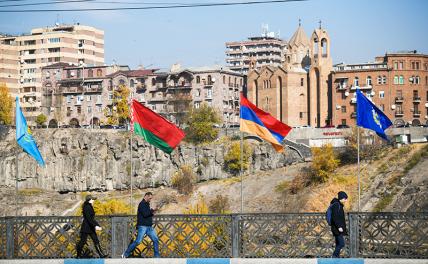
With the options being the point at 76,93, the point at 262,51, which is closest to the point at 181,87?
the point at 76,93

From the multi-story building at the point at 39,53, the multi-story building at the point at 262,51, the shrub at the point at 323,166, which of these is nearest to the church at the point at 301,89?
the shrub at the point at 323,166

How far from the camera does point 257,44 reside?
194500mm

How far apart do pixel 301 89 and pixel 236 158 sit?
1878 cm

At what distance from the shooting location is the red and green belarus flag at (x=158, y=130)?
2766cm

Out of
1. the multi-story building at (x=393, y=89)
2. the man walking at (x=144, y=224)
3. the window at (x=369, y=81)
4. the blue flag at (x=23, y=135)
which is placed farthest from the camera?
the window at (x=369, y=81)

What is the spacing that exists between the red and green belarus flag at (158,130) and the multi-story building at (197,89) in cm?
10006

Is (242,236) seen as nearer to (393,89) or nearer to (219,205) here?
(219,205)

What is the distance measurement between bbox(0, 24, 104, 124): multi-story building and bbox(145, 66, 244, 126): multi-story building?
30315 millimetres

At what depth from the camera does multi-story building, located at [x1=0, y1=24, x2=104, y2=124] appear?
159 m

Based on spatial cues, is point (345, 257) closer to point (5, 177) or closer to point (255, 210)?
point (255, 210)

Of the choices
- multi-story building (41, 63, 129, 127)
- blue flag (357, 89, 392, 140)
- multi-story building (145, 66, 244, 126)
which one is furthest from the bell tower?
blue flag (357, 89, 392, 140)

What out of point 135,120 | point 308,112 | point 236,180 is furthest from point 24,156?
point 135,120

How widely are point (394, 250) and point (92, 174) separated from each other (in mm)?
89057

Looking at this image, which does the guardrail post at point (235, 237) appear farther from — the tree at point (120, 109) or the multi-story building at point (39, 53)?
the multi-story building at point (39, 53)
